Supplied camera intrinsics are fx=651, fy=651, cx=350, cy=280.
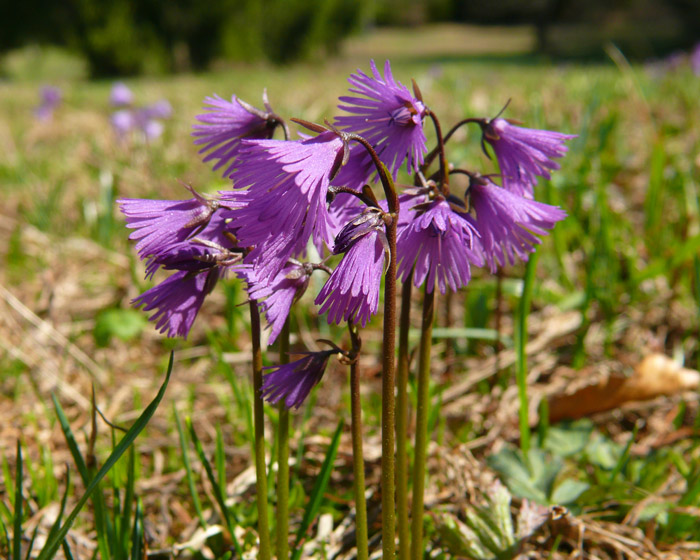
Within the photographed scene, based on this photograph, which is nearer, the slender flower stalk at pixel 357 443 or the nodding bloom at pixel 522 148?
the slender flower stalk at pixel 357 443

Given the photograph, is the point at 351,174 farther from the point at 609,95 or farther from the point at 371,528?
the point at 609,95

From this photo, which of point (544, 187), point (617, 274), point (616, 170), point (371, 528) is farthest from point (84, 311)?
point (616, 170)

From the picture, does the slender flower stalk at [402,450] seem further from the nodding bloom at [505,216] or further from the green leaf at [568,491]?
the green leaf at [568,491]

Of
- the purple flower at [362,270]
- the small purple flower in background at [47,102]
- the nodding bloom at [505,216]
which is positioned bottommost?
the purple flower at [362,270]

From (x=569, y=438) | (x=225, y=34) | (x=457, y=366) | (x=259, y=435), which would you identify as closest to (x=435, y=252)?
(x=259, y=435)

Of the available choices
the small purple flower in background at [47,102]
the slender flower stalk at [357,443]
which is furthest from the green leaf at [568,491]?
the small purple flower in background at [47,102]

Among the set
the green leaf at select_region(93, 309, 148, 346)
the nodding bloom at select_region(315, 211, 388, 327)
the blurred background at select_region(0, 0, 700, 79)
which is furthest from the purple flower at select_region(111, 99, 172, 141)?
the blurred background at select_region(0, 0, 700, 79)

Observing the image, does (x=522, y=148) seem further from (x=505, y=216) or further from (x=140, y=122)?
(x=140, y=122)
